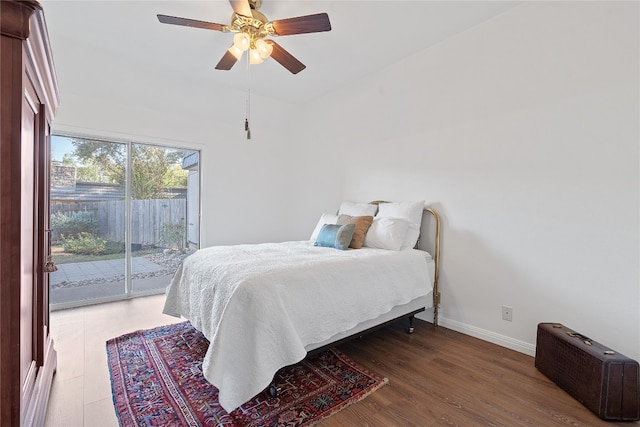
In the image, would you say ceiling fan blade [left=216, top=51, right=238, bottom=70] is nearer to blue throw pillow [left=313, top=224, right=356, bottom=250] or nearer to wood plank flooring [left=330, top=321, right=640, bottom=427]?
blue throw pillow [left=313, top=224, right=356, bottom=250]

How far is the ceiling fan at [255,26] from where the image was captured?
208cm

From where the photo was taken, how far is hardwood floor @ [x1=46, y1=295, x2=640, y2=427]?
1698mm

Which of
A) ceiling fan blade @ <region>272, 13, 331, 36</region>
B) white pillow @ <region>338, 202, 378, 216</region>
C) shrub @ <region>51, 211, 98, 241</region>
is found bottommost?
shrub @ <region>51, 211, 98, 241</region>

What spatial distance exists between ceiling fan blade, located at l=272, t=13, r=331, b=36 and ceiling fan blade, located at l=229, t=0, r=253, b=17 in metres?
0.19

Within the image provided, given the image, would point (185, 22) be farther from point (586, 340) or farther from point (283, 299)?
point (586, 340)

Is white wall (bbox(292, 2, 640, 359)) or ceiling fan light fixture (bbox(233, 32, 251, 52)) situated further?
ceiling fan light fixture (bbox(233, 32, 251, 52))

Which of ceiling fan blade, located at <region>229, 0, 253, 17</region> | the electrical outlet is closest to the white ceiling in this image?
ceiling fan blade, located at <region>229, 0, 253, 17</region>

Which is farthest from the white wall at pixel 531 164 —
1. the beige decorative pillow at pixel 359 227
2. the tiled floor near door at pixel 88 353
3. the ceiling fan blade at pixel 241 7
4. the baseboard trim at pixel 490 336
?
the tiled floor near door at pixel 88 353

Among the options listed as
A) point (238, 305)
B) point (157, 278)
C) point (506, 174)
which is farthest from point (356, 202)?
point (157, 278)

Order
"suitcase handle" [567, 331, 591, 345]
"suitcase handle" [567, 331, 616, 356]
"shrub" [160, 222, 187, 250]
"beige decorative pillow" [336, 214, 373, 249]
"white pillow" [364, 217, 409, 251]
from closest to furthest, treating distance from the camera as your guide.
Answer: "suitcase handle" [567, 331, 616, 356], "suitcase handle" [567, 331, 591, 345], "white pillow" [364, 217, 409, 251], "beige decorative pillow" [336, 214, 373, 249], "shrub" [160, 222, 187, 250]

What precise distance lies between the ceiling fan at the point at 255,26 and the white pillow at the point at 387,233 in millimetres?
1741

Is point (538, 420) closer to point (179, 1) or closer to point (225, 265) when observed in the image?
point (225, 265)

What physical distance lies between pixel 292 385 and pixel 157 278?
9.41 ft

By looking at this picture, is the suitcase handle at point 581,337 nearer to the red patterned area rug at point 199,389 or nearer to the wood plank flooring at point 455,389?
the wood plank flooring at point 455,389
